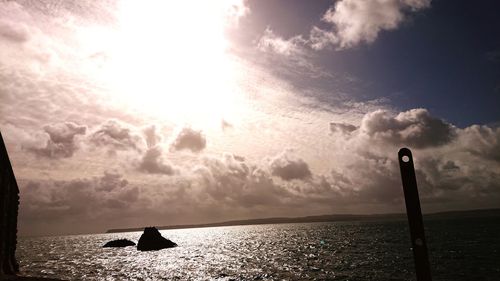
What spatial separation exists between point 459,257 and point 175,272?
42259 mm

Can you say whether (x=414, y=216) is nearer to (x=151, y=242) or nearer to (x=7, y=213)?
(x=7, y=213)

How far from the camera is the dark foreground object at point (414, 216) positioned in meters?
4.90

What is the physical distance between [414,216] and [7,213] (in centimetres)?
2599

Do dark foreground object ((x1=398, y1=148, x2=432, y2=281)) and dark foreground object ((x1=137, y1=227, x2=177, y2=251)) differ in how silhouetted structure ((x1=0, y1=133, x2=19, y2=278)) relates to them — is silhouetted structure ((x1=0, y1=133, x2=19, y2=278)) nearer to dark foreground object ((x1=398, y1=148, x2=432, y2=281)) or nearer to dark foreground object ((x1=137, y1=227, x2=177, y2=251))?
dark foreground object ((x1=398, y1=148, x2=432, y2=281))

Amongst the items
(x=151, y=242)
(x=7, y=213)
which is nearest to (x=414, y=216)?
(x=7, y=213)

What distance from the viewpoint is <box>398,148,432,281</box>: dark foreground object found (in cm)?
490

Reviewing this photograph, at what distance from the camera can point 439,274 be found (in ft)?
130

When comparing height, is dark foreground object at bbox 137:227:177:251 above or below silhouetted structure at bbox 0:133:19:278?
below

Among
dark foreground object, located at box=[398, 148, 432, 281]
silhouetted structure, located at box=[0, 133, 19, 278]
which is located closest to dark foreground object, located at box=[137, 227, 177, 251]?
silhouetted structure, located at box=[0, 133, 19, 278]

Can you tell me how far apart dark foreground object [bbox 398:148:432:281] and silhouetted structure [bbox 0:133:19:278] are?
22.3 meters

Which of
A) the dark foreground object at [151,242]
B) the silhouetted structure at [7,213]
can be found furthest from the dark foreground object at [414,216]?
the dark foreground object at [151,242]

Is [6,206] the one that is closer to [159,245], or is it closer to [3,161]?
[3,161]

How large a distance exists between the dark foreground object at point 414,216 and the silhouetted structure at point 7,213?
22.3 metres

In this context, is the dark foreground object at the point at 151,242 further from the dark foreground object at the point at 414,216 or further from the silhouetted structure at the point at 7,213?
the dark foreground object at the point at 414,216
